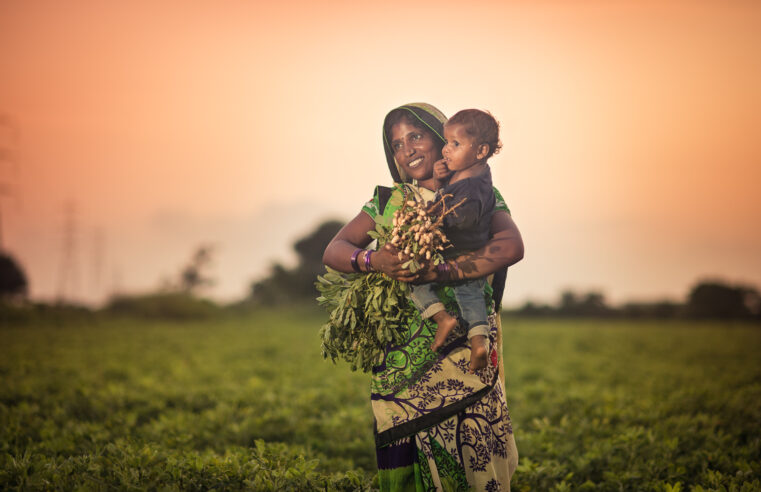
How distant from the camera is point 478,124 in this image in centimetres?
342

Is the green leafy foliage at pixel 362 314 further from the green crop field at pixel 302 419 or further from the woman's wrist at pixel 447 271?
the green crop field at pixel 302 419

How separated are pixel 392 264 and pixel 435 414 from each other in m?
1.01

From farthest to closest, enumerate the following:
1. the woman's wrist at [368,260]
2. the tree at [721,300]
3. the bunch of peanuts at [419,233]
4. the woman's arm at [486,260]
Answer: the tree at [721,300] → the woman's wrist at [368,260] → the woman's arm at [486,260] → the bunch of peanuts at [419,233]

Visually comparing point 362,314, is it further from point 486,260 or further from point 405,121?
point 405,121

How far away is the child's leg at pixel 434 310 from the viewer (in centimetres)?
347

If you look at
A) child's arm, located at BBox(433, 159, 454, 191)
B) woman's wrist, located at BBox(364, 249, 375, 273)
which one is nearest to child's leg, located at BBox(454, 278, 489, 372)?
woman's wrist, located at BBox(364, 249, 375, 273)

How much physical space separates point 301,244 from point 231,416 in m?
26.6

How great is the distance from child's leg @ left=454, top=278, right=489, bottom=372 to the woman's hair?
2.93 ft

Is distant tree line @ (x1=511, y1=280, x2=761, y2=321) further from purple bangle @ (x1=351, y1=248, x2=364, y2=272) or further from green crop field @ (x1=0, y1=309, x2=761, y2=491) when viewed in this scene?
purple bangle @ (x1=351, y1=248, x2=364, y2=272)

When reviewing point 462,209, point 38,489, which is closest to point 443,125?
point 462,209

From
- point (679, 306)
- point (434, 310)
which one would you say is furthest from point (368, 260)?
point (679, 306)

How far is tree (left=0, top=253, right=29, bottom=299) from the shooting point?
111ft

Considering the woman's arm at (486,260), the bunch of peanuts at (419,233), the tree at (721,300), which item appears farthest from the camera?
the tree at (721,300)

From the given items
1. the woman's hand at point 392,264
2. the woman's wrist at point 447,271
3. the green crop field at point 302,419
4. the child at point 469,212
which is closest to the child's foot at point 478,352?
the child at point 469,212
